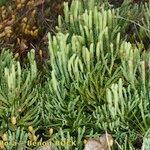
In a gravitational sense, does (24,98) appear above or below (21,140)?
above

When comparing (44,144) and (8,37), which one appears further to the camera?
(8,37)

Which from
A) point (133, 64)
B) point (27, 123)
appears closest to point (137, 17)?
point (133, 64)

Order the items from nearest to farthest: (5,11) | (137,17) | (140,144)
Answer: (140,144)
(137,17)
(5,11)

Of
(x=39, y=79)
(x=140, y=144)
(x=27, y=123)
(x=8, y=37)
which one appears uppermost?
(x=8, y=37)

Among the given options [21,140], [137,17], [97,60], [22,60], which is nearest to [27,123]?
[21,140]

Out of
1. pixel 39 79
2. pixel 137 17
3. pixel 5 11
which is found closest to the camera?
pixel 39 79

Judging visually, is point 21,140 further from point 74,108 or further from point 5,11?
point 5,11

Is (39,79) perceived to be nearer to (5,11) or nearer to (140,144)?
(140,144)

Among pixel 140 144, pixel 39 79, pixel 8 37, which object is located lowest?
pixel 140 144

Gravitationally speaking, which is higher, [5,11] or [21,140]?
[5,11]
